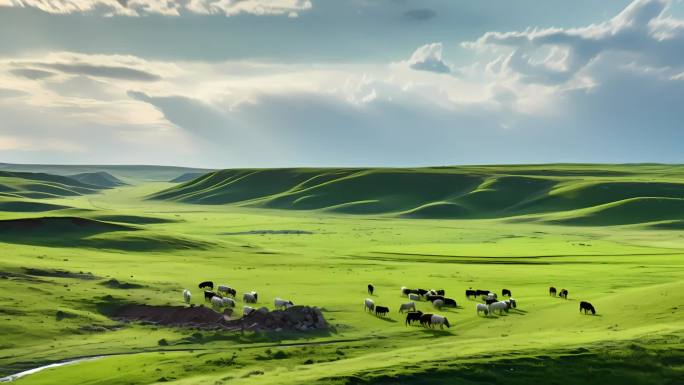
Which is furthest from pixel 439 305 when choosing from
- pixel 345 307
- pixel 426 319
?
pixel 345 307

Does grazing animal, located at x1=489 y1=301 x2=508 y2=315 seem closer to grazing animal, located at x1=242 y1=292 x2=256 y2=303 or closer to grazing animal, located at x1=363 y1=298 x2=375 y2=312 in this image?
grazing animal, located at x1=363 y1=298 x2=375 y2=312

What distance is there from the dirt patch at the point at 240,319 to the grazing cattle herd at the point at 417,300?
1.06m

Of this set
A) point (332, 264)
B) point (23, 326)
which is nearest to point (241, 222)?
point (332, 264)

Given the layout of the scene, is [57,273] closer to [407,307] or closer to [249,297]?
[249,297]

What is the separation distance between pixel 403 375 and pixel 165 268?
41.9m

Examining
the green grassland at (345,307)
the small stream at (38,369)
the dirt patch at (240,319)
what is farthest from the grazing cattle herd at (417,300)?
the small stream at (38,369)

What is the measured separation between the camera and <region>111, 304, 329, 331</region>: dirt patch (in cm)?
3769

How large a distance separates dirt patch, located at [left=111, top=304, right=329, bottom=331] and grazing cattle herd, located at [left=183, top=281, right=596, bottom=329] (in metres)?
1.06

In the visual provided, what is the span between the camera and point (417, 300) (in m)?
48.2

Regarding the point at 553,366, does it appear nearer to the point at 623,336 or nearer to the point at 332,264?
the point at 623,336

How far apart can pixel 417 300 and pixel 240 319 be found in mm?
15427

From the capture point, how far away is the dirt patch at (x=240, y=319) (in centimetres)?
3769

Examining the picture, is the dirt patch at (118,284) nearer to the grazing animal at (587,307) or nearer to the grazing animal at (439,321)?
the grazing animal at (439,321)

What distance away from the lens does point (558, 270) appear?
66.9m
